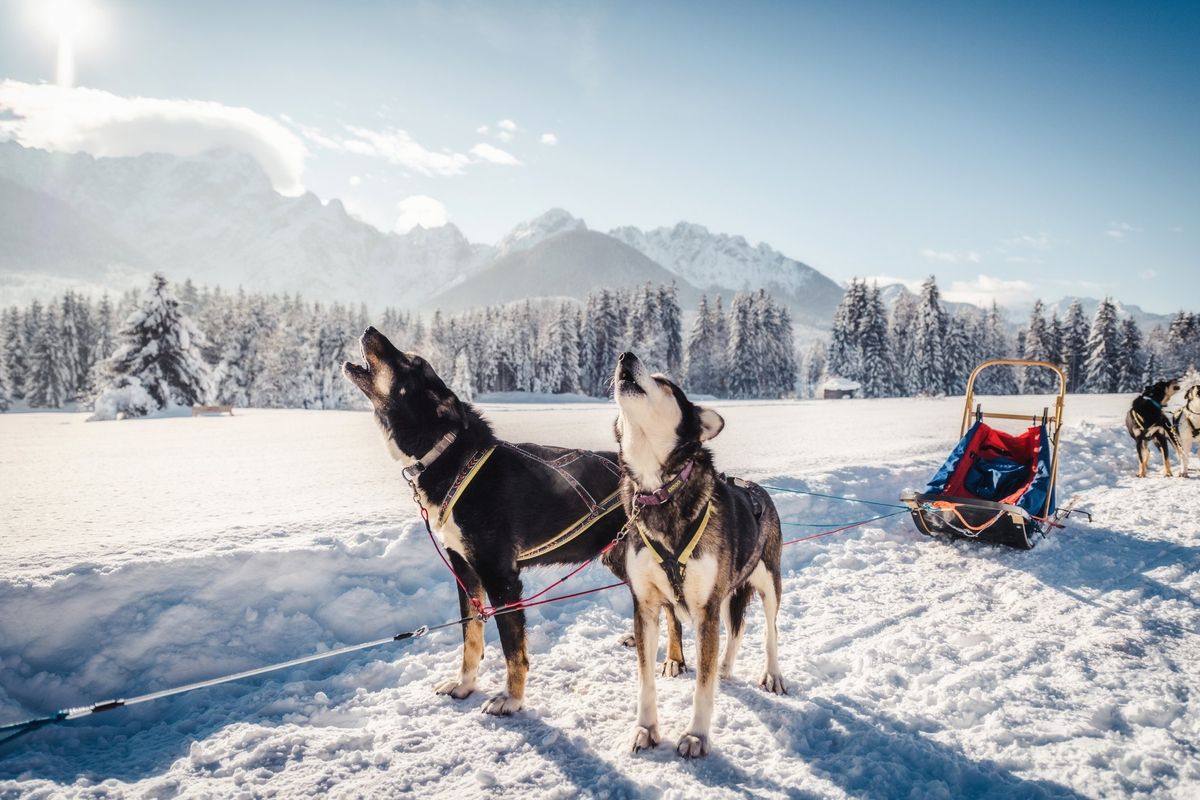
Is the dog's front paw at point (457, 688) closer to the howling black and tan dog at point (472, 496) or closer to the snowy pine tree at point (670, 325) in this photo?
the howling black and tan dog at point (472, 496)

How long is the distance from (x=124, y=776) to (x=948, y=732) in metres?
4.33

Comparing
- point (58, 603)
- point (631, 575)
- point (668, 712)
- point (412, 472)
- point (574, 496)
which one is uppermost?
point (412, 472)

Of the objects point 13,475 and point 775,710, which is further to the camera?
point 13,475

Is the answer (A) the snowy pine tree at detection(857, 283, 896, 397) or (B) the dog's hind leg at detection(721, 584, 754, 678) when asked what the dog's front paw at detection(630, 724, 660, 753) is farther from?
(A) the snowy pine tree at detection(857, 283, 896, 397)

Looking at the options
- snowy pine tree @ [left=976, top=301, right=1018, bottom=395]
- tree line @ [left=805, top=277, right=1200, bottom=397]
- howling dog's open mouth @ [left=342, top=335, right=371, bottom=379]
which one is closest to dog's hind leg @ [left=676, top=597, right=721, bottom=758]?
howling dog's open mouth @ [left=342, top=335, right=371, bottom=379]

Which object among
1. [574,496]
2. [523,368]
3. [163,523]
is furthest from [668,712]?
[523,368]

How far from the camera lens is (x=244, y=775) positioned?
2857 mm

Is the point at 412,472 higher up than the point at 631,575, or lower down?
higher up

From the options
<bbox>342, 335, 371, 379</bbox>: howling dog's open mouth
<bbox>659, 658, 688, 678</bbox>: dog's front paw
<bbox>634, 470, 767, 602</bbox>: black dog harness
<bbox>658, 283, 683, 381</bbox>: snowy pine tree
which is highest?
<bbox>658, 283, 683, 381</bbox>: snowy pine tree

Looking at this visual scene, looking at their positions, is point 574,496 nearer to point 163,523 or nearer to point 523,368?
point 163,523

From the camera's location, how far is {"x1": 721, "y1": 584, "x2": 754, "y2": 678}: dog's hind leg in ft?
12.7

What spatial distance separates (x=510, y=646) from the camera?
11.8 ft

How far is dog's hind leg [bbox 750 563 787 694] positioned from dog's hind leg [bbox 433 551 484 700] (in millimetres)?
1853

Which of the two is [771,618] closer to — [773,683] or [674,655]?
[773,683]
